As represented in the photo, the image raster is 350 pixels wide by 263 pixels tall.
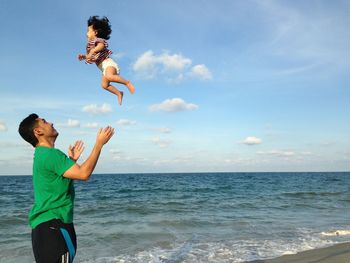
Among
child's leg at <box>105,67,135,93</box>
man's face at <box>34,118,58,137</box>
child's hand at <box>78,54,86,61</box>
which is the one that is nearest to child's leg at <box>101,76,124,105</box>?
child's leg at <box>105,67,135,93</box>

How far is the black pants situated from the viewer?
304 centimetres

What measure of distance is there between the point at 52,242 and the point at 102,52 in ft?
6.05

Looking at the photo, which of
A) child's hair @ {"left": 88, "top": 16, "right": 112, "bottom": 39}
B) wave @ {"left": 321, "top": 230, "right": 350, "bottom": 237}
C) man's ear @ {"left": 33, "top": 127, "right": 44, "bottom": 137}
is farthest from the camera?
wave @ {"left": 321, "top": 230, "right": 350, "bottom": 237}

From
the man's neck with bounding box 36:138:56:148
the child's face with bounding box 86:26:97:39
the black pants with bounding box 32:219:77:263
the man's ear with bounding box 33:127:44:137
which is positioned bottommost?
the black pants with bounding box 32:219:77:263

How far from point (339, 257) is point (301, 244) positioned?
6.38 ft

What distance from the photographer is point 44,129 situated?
3281 millimetres

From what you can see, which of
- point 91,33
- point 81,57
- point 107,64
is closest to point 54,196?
point 107,64

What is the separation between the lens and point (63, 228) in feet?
10.1

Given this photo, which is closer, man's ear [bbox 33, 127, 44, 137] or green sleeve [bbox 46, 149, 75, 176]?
green sleeve [bbox 46, 149, 75, 176]

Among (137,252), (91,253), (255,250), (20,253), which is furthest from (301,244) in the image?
(20,253)

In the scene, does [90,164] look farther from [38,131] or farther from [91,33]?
[91,33]

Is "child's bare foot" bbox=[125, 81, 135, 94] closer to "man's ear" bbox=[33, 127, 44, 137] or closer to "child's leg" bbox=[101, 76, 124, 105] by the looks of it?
"child's leg" bbox=[101, 76, 124, 105]

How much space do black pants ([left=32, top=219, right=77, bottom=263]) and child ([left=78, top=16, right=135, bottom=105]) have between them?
1472 mm

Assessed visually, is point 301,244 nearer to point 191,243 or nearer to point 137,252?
point 191,243
